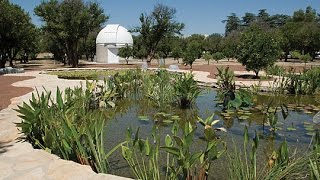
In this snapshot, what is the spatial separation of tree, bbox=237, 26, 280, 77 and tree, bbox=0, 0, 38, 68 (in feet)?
55.3

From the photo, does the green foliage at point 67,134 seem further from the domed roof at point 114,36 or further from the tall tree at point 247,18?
the tall tree at point 247,18

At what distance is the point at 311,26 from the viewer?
1667 inches

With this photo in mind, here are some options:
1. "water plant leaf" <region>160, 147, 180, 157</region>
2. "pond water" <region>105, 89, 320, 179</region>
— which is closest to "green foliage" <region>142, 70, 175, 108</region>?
"pond water" <region>105, 89, 320, 179</region>

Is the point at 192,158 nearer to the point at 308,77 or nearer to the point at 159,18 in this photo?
the point at 308,77

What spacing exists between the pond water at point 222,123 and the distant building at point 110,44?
34.3m

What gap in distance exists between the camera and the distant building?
44.0 metres

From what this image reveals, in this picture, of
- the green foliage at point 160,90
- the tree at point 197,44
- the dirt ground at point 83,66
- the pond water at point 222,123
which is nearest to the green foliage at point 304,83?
the pond water at point 222,123

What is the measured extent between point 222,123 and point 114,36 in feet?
128

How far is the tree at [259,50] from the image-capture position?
53.3 ft

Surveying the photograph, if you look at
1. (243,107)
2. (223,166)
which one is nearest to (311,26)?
(243,107)

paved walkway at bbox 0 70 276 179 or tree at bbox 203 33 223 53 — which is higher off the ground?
tree at bbox 203 33 223 53

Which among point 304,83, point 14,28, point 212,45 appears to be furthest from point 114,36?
point 304,83

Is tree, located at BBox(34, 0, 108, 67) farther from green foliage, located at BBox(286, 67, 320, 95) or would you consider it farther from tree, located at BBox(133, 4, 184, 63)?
green foliage, located at BBox(286, 67, 320, 95)

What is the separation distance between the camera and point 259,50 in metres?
16.3
